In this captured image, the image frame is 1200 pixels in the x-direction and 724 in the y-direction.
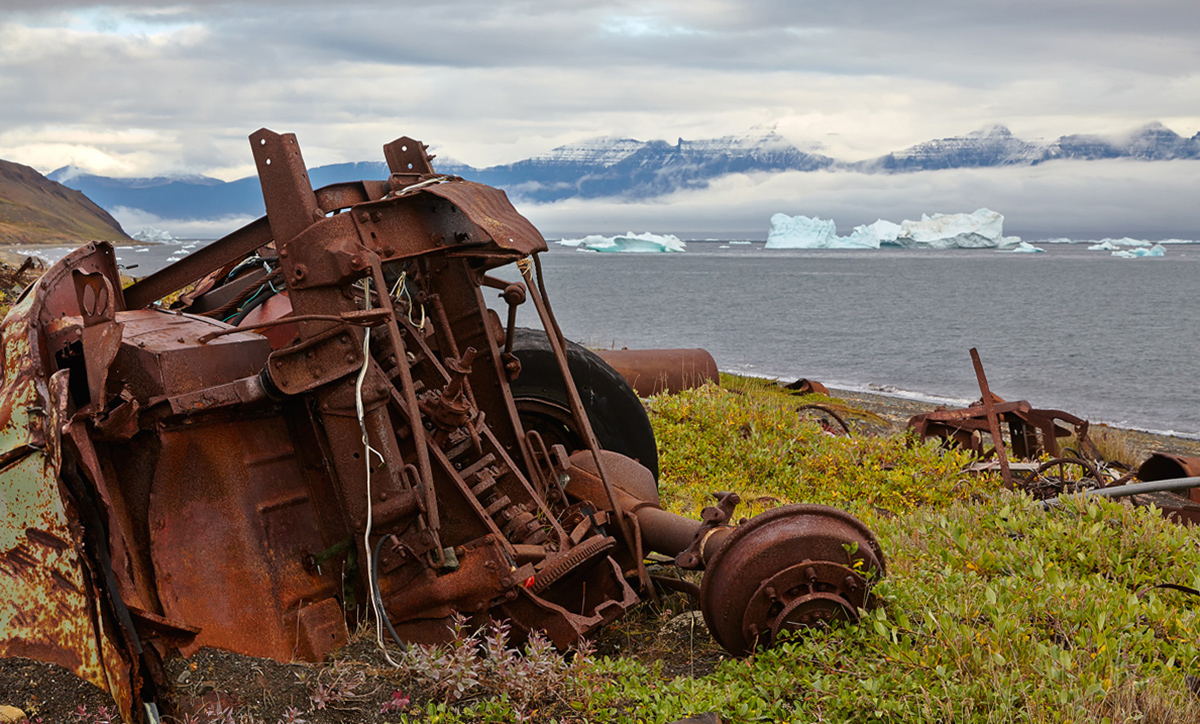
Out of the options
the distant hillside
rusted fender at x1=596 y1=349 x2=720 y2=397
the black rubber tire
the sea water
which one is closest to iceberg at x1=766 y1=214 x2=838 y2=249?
the sea water

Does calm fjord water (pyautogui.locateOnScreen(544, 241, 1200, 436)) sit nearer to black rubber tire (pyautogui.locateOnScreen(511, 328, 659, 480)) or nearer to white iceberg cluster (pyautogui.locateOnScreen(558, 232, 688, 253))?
black rubber tire (pyautogui.locateOnScreen(511, 328, 659, 480))

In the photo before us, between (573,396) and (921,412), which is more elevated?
(573,396)

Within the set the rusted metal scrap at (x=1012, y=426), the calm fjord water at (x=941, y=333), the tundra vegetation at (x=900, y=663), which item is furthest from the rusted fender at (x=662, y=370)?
the calm fjord water at (x=941, y=333)

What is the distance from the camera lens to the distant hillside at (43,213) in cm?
12606

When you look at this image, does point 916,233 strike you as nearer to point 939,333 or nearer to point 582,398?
point 939,333

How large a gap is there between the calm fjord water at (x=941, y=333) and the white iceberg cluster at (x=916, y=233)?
3865 centimetres

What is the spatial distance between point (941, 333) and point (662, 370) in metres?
33.3

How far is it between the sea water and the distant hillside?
268 ft

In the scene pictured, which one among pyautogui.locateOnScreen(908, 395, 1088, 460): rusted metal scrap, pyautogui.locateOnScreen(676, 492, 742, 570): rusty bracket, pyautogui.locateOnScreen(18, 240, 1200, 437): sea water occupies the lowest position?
pyautogui.locateOnScreen(18, 240, 1200, 437): sea water

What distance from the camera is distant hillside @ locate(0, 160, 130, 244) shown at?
414 ft

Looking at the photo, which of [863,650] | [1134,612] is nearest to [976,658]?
[863,650]

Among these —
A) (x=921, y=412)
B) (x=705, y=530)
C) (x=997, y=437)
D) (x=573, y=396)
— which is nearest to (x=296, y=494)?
(x=573, y=396)

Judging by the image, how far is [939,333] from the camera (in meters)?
42.3

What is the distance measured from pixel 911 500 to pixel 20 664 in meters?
6.20
